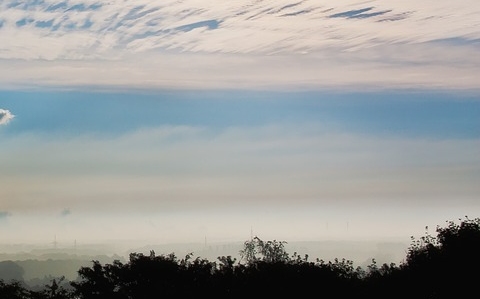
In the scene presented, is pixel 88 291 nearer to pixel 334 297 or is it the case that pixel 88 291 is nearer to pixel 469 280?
pixel 334 297

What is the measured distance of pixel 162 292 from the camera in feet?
287

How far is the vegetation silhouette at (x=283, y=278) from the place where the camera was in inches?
3506

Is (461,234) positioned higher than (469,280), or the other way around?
(461,234)

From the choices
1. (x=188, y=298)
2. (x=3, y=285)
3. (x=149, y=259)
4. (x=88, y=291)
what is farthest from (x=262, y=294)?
(x=3, y=285)

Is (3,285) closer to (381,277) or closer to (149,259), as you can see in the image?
(149,259)

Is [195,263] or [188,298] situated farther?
[195,263]

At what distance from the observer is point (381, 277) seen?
97.2m

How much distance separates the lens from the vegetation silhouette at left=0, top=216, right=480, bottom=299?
89.1 m

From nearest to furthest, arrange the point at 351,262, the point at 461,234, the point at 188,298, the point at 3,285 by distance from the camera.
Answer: the point at 188,298, the point at 461,234, the point at 3,285, the point at 351,262

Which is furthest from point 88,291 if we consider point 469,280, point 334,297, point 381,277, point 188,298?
point 469,280

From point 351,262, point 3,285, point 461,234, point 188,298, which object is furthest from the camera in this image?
point 351,262

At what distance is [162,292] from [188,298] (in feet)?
10.6

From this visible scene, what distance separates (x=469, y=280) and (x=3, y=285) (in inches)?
2374

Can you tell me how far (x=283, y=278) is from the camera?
8912 centimetres
